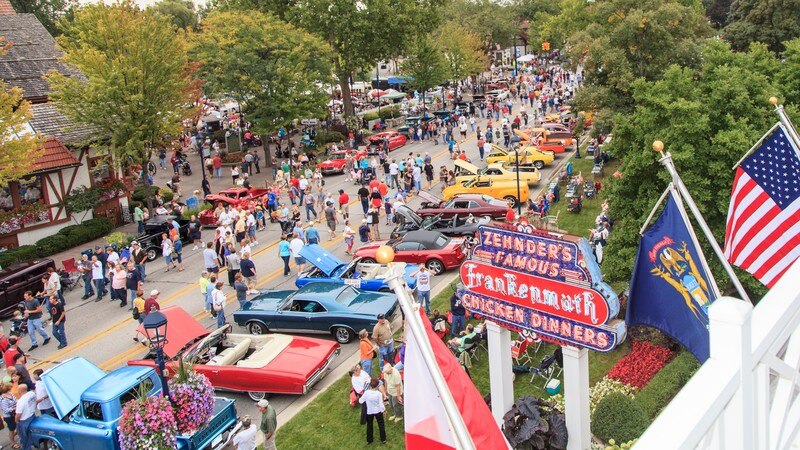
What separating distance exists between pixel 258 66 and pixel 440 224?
68.9 feet

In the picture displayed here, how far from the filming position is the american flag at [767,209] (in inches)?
360

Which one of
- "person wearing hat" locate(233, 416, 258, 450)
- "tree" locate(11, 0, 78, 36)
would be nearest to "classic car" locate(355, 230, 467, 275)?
"person wearing hat" locate(233, 416, 258, 450)

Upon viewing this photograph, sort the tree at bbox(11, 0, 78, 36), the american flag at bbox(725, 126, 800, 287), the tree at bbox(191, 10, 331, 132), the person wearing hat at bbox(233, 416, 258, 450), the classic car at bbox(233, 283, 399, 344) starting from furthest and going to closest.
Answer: the tree at bbox(11, 0, 78, 36), the tree at bbox(191, 10, 331, 132), the classic car at bbox(233, 283, 399, 344), the person wearing hat at bbox(233, 416, 258, 450), the american flag at bbox(725, 126, 800, 287)

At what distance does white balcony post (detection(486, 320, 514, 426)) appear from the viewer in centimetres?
1340

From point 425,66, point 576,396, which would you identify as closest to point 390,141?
point 425,66

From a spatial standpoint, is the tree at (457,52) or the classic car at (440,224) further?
the tree at (457,52)

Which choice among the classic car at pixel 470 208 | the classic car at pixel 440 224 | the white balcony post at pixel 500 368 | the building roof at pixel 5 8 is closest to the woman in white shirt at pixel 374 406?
the white balcony post at pixel 500 368

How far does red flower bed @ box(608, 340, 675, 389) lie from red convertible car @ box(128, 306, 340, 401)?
21.4 feet

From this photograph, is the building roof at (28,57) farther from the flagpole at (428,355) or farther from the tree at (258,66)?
the flagpole at (428,355)

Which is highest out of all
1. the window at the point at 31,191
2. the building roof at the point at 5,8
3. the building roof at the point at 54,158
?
the building roof at the point at 5,8

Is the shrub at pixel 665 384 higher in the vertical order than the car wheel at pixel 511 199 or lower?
lower

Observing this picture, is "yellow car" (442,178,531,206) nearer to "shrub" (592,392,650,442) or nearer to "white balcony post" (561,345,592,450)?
"shrub" (592,392,650,442)

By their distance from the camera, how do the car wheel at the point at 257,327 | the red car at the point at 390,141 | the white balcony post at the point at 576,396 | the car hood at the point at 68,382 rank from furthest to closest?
the red car at the point at 390,141
the car wheel at the point at 257,327
the car hood at the point at 68,382
the white balcony post at the point at 576,396

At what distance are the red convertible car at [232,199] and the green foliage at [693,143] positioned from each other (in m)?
17.5
